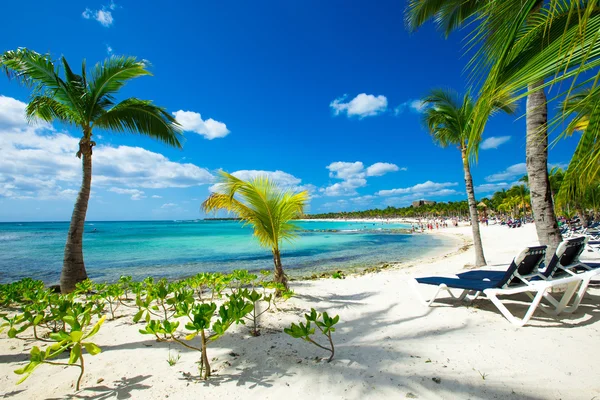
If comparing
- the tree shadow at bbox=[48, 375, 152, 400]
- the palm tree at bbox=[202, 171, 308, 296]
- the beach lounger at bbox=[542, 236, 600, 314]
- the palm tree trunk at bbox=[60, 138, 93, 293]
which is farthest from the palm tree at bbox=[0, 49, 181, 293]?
the beach lounger at bbox=[542, 236, 600, 314]

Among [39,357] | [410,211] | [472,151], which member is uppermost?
[410,211]

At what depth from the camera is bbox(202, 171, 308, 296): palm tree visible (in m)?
5.50

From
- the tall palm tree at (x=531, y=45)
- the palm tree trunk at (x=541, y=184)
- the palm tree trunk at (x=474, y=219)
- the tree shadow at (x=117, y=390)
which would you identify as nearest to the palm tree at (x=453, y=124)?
the palm tree trunk at (x=474, y=219)

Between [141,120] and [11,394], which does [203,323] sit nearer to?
[11,394]

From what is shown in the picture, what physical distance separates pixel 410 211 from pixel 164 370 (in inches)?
4823

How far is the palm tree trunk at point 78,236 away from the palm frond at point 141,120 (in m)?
0.82

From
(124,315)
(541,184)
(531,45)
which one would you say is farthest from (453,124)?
(124,315)

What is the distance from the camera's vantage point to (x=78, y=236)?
6.49 m

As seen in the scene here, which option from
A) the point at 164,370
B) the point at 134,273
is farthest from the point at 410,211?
the point at 164,370

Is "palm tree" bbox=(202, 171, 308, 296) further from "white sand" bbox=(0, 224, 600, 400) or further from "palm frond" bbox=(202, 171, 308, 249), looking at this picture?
"white sand" bbox=(0, 224, 600, 400)

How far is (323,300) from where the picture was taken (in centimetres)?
531

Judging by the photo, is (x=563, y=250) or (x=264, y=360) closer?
(x=264, y=360)

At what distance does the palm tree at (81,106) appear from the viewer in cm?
606

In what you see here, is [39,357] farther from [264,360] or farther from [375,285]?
[375,285]
